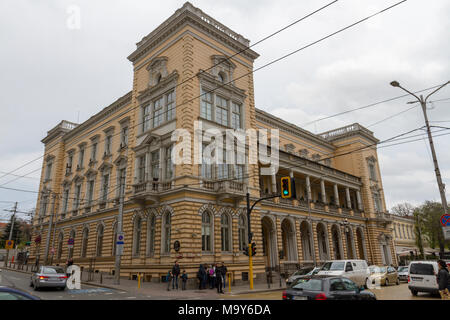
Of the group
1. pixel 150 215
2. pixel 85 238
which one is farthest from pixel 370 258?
pixel 85 238

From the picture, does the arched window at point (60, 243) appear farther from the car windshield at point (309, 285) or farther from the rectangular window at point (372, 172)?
the rectangular window at point (372, 172)

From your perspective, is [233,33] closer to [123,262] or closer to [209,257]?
[209,257]

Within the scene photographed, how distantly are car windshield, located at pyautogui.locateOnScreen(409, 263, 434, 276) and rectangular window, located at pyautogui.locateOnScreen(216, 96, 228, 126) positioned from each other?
17.8 metres

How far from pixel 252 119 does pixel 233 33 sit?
28.9 feet

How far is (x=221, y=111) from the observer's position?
2919cm

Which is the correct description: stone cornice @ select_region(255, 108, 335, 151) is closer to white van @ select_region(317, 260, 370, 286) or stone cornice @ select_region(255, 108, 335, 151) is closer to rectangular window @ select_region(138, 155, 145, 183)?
rectangular window @ select_region(138, 155, 145, 183)

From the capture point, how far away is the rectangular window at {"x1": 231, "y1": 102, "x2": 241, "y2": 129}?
29925 millimetres

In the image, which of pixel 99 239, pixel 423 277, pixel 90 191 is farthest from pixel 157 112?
pixel 423 277

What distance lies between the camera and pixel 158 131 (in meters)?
28.7

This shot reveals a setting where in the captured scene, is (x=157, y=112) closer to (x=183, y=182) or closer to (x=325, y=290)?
(x=183, y=182)

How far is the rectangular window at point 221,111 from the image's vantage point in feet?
94.4

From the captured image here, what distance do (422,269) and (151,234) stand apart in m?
19.4

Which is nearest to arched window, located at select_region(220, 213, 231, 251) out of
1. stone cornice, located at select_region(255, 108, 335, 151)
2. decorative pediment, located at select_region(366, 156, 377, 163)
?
stone cornice, located at select_region(255, 108, 335, 151)

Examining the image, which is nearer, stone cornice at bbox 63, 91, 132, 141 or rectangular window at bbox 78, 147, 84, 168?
stone cornice at bbox 63, 91, 132, 141
